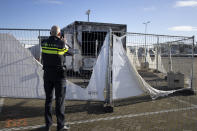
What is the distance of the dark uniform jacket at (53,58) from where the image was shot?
11.2 ft

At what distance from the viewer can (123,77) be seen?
5246mm

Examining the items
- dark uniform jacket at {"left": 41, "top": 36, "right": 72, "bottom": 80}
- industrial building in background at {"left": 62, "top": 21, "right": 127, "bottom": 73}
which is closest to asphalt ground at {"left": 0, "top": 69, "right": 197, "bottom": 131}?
dark uniform jacket at {"left": 41, "top": 36, "right": 72, "bottom": 80}

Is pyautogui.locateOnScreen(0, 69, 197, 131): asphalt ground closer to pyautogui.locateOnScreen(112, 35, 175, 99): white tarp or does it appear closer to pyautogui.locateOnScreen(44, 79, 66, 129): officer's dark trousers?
pyautogui.locateOnScreen(44, 79, 66, 129): officer's dark trousers

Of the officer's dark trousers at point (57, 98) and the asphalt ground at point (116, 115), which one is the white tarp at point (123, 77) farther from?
the officer's dark trousers at point (57, 98)

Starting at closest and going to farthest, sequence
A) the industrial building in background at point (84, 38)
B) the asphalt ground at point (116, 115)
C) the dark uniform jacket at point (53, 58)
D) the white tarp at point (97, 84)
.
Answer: the dark uniform jacket at point (53, 58) → the asphalt ground at point (116, 115) → the white tarp at point (97, 84) → the industrial building in background at point (84, 38)

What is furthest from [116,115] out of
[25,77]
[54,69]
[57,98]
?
[25,77]

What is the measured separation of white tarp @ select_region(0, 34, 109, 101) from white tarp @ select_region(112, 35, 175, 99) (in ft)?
1.51

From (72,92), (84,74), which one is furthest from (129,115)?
(84,74)

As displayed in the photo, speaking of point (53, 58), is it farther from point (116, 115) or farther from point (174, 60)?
point (174, 60)

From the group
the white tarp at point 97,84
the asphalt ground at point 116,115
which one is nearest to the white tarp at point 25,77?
the white tarp at point 97,84

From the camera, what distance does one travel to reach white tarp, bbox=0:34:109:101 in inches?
201

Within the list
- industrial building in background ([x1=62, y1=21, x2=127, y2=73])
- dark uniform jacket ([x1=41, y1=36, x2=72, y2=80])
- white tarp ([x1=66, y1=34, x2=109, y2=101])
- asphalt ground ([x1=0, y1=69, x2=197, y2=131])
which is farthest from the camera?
industrial building in background ([x1=62, y1=21, x2=127, y2=73])

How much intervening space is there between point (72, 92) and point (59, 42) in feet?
7.16

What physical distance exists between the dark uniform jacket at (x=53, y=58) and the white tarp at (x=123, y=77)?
6.67ft
